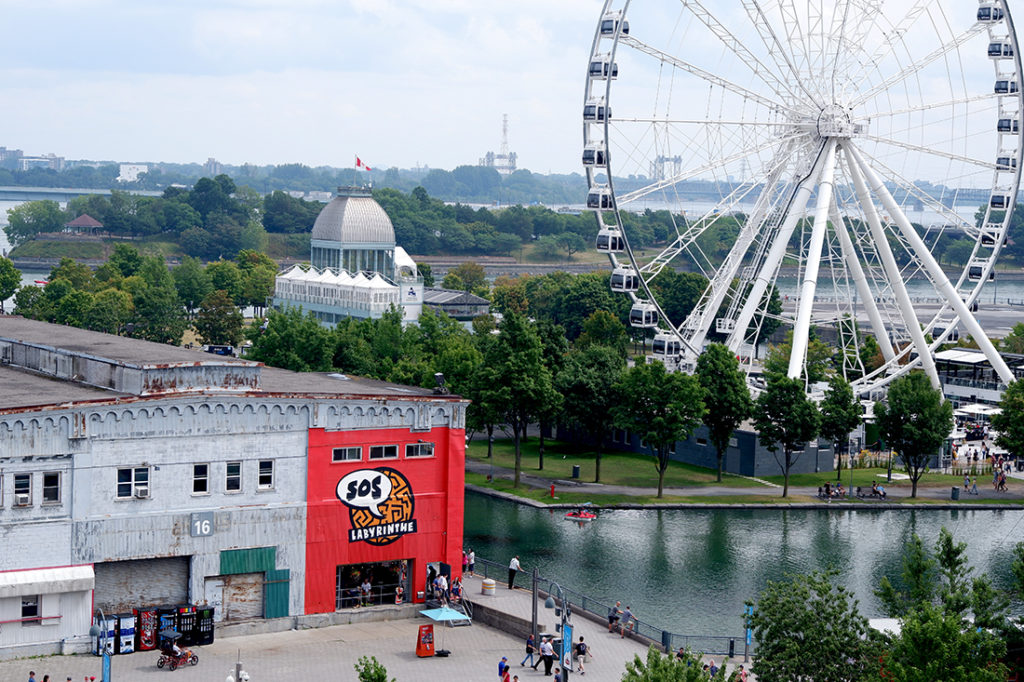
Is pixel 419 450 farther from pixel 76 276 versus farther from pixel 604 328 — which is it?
pixel 76 276

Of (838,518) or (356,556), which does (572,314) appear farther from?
(356,556)

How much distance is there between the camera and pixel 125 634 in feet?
170

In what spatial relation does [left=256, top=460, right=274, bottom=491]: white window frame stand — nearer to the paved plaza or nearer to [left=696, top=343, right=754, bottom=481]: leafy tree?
the paved plaza

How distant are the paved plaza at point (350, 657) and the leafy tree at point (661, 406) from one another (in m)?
32.1

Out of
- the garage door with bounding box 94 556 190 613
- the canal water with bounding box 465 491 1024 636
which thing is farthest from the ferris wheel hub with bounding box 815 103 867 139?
the garage door with bounding box 94 556 190 613

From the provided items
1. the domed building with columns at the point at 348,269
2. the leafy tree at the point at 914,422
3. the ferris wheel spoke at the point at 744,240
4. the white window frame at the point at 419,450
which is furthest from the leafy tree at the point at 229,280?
the white window frame at the point at 419,450

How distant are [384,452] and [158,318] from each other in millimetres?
92839

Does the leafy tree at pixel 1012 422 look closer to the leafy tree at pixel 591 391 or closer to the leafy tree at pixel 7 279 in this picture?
the leafy tree at pixel 591 391

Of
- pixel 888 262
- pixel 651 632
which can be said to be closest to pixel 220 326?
pixel 888 262

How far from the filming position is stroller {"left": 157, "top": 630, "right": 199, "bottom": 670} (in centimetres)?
5003

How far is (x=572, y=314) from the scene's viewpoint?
171625mm

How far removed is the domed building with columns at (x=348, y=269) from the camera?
6211 inches

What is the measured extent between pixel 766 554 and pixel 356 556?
93.0ft

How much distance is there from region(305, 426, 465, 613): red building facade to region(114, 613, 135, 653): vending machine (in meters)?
7.17
